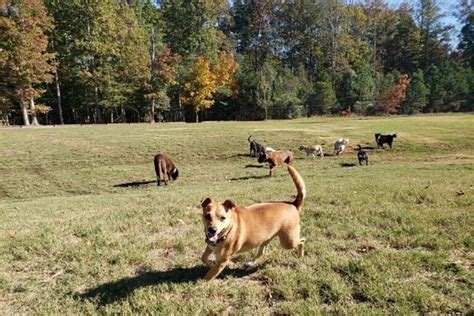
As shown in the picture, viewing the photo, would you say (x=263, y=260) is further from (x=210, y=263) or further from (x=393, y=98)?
(x=393, y=98)

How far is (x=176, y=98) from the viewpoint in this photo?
2147 inches

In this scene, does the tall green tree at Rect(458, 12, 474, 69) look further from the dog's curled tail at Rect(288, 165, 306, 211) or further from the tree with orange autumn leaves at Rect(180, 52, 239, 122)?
the dog's curled tail at Rect(288, 165, 306, 211)

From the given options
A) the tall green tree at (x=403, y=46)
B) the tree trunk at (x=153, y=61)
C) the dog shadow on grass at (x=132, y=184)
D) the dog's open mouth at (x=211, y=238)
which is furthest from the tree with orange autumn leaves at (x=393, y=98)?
the dog's open mouth at (x=211, y=238)

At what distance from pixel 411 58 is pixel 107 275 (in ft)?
255

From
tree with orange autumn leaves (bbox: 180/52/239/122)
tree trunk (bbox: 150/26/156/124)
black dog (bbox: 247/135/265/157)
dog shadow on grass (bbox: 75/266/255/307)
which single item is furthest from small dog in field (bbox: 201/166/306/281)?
tree with orange autumn leaves (bbox: 180/52/239/122)

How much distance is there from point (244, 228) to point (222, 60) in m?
54.1

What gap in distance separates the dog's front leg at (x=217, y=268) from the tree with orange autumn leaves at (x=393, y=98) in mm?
55335

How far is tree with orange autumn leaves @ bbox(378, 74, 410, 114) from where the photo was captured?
181 feet

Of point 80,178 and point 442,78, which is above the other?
point 442,78

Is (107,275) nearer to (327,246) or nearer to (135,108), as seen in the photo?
(327,246)

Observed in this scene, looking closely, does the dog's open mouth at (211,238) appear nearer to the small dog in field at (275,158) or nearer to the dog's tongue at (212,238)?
the dog's tongue at (212,238)

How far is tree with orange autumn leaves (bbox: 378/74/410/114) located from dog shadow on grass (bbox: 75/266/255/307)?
181 feet

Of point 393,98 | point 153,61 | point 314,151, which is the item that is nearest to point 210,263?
point 314,151

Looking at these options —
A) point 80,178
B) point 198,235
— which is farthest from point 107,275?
point 80,178
